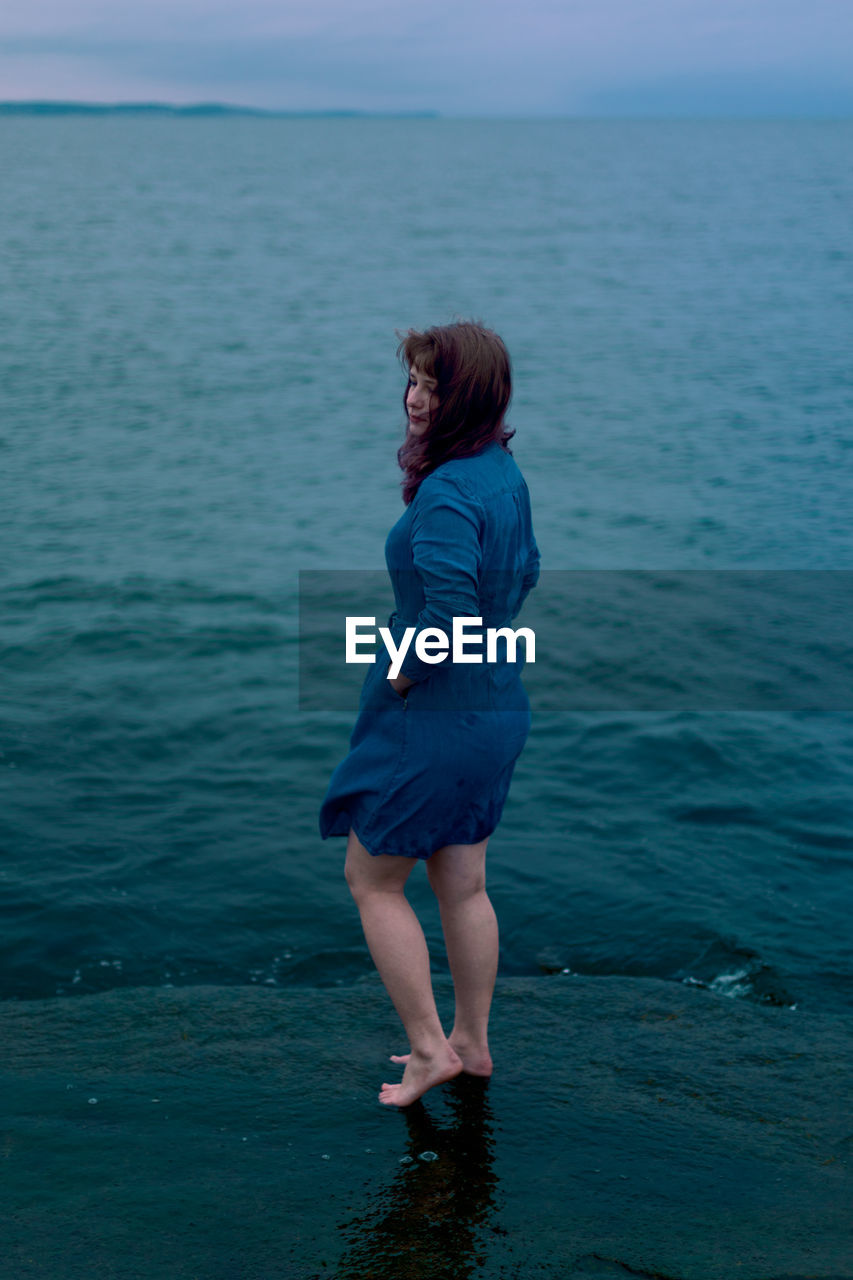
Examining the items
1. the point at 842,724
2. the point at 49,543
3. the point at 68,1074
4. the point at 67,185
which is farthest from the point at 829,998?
the point at 67,185

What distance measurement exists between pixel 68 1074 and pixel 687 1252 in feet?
5.58

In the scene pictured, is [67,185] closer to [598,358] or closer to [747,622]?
[598,358]

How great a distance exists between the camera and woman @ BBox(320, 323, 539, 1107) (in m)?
3.03

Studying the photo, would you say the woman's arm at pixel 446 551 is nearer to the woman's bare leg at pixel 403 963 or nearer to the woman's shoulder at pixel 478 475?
the woman's shoulder at pixel 478 475

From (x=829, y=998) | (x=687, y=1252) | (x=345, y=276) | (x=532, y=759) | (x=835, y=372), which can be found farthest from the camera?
(x=345, y=276)

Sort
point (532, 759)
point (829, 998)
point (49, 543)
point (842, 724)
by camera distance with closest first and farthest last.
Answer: point (829, 998) → point (532, 759) → point (842, 724) → point (49, 543)

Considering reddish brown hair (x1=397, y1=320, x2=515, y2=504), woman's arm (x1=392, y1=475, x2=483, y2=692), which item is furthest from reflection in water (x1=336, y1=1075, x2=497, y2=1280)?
reddish brown hair (x1=397, y1=320, x2=515, y2=504)

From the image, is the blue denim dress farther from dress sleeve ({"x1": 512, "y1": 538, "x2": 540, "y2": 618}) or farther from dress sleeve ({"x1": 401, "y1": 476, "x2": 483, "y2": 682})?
dress sleeve ({"x1": 512, "y1": 538, "x2": 540, "y2": 618})

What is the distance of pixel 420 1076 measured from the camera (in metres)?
3.40

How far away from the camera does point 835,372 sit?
842 inches

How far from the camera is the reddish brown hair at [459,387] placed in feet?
9.99

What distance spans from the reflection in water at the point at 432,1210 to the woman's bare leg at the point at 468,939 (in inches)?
7.6
